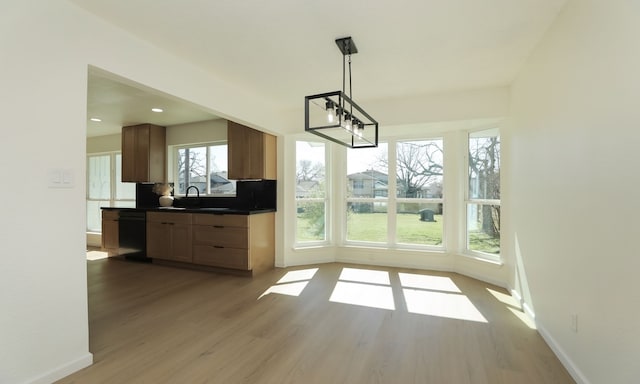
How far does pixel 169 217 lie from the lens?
4.75 m

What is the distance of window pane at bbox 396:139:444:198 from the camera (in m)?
4.66

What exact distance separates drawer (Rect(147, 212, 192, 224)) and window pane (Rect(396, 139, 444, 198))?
3.41 m

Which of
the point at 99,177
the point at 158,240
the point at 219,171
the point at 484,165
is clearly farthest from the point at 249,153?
the point at 99,177

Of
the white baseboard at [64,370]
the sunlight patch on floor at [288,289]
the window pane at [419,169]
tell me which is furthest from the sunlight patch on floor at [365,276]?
the white baseboard at [64,370]

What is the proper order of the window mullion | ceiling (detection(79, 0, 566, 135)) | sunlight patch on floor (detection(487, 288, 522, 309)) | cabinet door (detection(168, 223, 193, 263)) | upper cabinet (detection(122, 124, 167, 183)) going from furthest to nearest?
upper cabinet (detection(122, 124, 167, 183)), the window mullion, cabinet door (detection(168, 223, 193, 263)), sunlight patch on floor (detection(487, 288, 522, 309)), ceiling (detection(79, 0, 566, 135))

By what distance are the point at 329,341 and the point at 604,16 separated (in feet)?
9.10

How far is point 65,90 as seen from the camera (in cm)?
193

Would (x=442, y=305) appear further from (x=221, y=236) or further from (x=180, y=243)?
(x=180, y=243)

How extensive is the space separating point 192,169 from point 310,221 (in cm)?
252

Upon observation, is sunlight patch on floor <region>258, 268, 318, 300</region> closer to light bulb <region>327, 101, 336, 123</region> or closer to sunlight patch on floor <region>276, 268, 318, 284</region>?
sunlight patch on floor <region>276, 268, 318, 284</region>

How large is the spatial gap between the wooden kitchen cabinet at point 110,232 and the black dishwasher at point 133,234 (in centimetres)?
13

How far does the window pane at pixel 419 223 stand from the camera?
4680mm

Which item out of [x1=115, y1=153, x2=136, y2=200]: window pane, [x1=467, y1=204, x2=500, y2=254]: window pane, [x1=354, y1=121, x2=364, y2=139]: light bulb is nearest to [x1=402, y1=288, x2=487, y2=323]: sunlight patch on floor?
[x1=467, y1=204, x2=500, y2=254]: window pane

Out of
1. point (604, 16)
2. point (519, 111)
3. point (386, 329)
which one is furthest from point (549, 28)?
point (386, 329)
